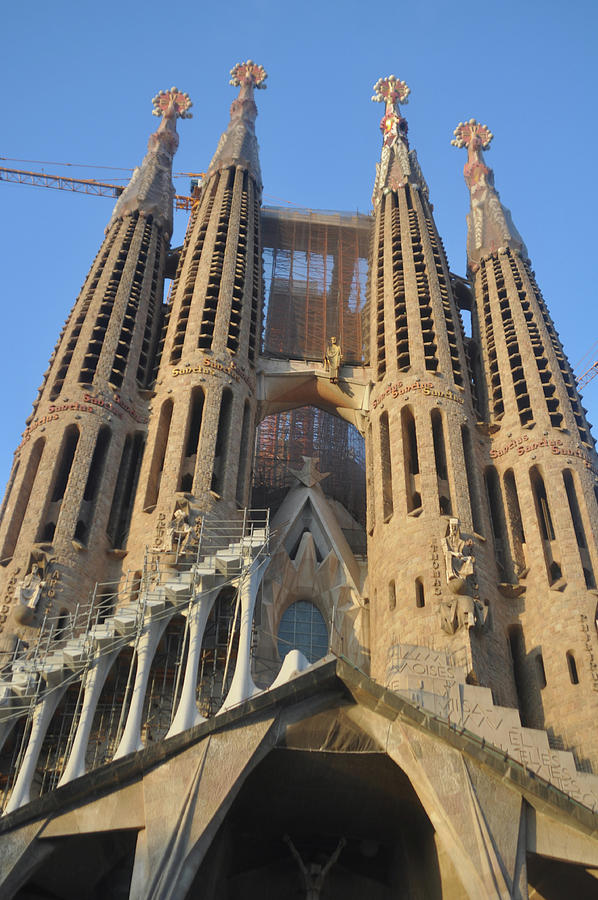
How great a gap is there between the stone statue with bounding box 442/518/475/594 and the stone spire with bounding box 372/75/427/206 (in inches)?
914

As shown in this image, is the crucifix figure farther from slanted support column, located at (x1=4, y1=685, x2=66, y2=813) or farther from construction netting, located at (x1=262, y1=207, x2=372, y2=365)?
construction netting, located at (x1=262, y1=207, x2=372, y2=365)

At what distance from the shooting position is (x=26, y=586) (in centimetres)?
2670

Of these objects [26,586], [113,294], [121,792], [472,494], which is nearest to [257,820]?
[121,792]

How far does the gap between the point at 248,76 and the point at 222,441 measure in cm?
2978

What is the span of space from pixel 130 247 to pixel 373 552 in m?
17.2

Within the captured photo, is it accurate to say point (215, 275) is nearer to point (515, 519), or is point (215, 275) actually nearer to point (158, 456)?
point (158, 456)

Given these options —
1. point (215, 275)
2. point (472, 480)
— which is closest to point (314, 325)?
point (215, 275)

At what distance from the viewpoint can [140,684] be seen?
77.9 ft

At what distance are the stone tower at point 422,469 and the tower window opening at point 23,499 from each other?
10.9 m

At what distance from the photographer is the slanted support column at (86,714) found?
22.2m

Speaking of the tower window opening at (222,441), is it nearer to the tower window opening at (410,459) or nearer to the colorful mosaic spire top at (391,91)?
the tower window opening at (410,459)

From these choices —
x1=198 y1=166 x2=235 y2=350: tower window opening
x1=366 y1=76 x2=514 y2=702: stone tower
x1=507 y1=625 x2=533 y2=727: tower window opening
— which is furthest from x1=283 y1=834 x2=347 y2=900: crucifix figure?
x1=198 y1=166 x2=235 y2=350: tower window opening

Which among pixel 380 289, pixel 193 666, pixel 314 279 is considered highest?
pixel 314 279

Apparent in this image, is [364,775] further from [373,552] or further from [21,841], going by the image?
[373,552]
